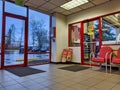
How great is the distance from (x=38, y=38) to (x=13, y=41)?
1.37 metres

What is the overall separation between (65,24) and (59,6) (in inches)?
58.5

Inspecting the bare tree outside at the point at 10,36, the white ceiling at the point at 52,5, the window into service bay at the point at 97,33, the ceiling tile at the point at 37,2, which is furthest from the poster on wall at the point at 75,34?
the bare tree outside at the point at 10,36

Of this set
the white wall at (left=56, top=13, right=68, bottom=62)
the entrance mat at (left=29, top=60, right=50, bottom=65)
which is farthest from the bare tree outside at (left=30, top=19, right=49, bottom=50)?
the entrance mat at (left=29, top=60, right=50, bottom=65)

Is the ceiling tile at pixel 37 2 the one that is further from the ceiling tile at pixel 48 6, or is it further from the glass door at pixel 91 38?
the glass door at pixel 91 38

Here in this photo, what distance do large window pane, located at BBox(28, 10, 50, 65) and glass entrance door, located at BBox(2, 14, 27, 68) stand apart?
44cm

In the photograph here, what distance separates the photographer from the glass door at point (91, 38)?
207 inches

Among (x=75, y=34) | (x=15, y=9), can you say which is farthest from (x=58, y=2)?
(x=75, y=34)

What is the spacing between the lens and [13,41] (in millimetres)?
4980

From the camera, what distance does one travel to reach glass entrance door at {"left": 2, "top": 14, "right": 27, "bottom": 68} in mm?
4709

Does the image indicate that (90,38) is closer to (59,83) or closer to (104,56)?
(104,56)

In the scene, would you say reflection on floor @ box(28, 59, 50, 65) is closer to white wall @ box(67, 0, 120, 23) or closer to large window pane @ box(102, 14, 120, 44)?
white wall @ box(67, 0, 120, 23)

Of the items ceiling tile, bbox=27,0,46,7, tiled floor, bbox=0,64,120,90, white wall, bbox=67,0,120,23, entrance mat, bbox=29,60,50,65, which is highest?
ceiling tile, bbox=27,0,46,7

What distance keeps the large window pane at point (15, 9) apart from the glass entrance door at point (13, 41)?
0.22m

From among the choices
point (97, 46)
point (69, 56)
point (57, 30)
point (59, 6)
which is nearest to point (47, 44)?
point (57, 30)
